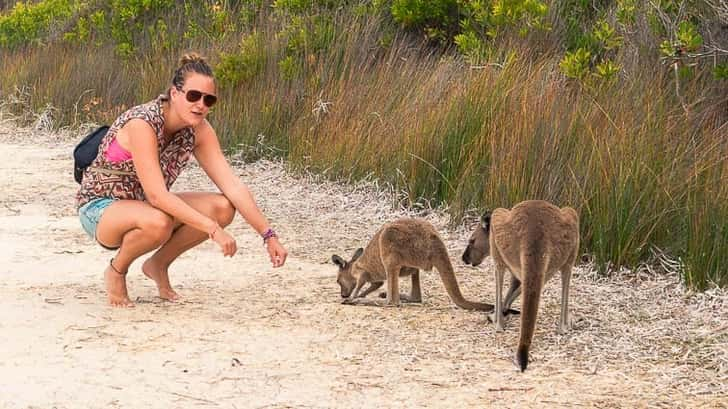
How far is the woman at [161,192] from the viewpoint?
5.67m

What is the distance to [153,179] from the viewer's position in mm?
5645

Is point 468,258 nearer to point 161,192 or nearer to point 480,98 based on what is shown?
point 161,192

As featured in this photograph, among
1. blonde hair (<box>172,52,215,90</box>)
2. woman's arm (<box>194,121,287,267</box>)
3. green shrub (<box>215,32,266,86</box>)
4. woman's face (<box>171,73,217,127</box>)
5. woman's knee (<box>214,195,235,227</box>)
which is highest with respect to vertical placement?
blonde hair (<box>172,52,215,90</box>)

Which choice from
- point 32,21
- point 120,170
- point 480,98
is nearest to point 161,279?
point 120,170

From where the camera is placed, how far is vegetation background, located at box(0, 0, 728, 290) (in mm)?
6582

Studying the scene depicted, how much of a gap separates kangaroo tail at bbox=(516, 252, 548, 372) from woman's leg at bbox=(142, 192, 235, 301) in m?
1.85

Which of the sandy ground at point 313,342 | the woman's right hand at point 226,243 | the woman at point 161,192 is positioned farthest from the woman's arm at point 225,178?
the sandy ground at point 313,342

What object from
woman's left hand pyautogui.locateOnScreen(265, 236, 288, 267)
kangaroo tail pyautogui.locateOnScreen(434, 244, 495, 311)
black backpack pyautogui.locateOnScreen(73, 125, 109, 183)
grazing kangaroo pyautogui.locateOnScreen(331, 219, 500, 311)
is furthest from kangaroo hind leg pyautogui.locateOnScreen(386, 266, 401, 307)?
black backpack pyautogui.locateOnScreen(73, 125, 109, 183)

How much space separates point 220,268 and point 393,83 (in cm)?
369

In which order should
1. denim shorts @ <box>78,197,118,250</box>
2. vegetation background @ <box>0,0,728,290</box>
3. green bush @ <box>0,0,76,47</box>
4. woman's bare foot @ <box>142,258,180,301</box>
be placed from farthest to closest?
green bush @ <box>0,0,76,47</box>
vegetation background @ <box>0,0,728,290</box>
woman's bare foot @ <box>142,258,180,301</box>
denim shorts @ <box>78,197,118,250</box>

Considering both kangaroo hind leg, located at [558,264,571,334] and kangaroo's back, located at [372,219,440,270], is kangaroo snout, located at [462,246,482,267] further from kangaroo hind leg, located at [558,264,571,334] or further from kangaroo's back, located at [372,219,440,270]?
kangaroo hind leg, located at [558,264,571,334]

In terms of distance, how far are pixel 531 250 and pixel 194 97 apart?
1914 millimetres

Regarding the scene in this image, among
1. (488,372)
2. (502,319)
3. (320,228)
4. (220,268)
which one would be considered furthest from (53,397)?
(320,228)

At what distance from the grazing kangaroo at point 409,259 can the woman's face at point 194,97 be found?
1.19m
